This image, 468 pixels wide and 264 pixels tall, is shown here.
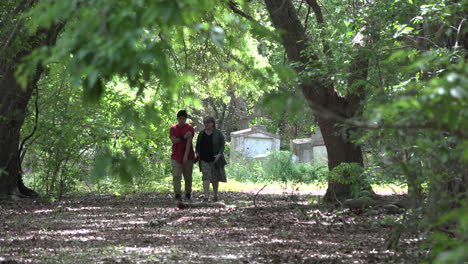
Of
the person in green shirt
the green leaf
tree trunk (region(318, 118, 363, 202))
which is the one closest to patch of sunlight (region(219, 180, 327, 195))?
the person in green shirt

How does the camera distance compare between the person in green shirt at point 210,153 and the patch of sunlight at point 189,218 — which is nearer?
the patch of sunlight at point 189,218

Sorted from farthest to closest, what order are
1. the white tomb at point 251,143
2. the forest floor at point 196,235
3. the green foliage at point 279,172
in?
1. the white tomb at point 251,143
2. the green foliage at point 279,172
3. the forest floor at point 196,235

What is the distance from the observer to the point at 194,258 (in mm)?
6414

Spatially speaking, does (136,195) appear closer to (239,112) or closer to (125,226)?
(125,226)

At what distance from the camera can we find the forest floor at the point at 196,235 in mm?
6438

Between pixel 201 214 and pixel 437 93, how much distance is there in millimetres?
8445

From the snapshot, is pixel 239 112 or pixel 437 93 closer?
pixel 437 93

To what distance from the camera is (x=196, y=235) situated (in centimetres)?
833

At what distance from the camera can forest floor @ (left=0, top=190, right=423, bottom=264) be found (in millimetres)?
6438

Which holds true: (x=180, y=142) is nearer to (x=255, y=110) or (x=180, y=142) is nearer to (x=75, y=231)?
(x=255, y=110)

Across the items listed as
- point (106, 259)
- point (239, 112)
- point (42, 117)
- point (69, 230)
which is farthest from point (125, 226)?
point (239, 112)

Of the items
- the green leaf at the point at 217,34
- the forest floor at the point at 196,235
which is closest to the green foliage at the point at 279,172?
the forest floor at the point at 196,235

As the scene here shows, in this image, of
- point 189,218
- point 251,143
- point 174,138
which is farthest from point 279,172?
point 189,218

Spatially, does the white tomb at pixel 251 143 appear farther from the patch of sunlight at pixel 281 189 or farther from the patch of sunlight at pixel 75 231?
the patch of sunlight at pixel 75 231
